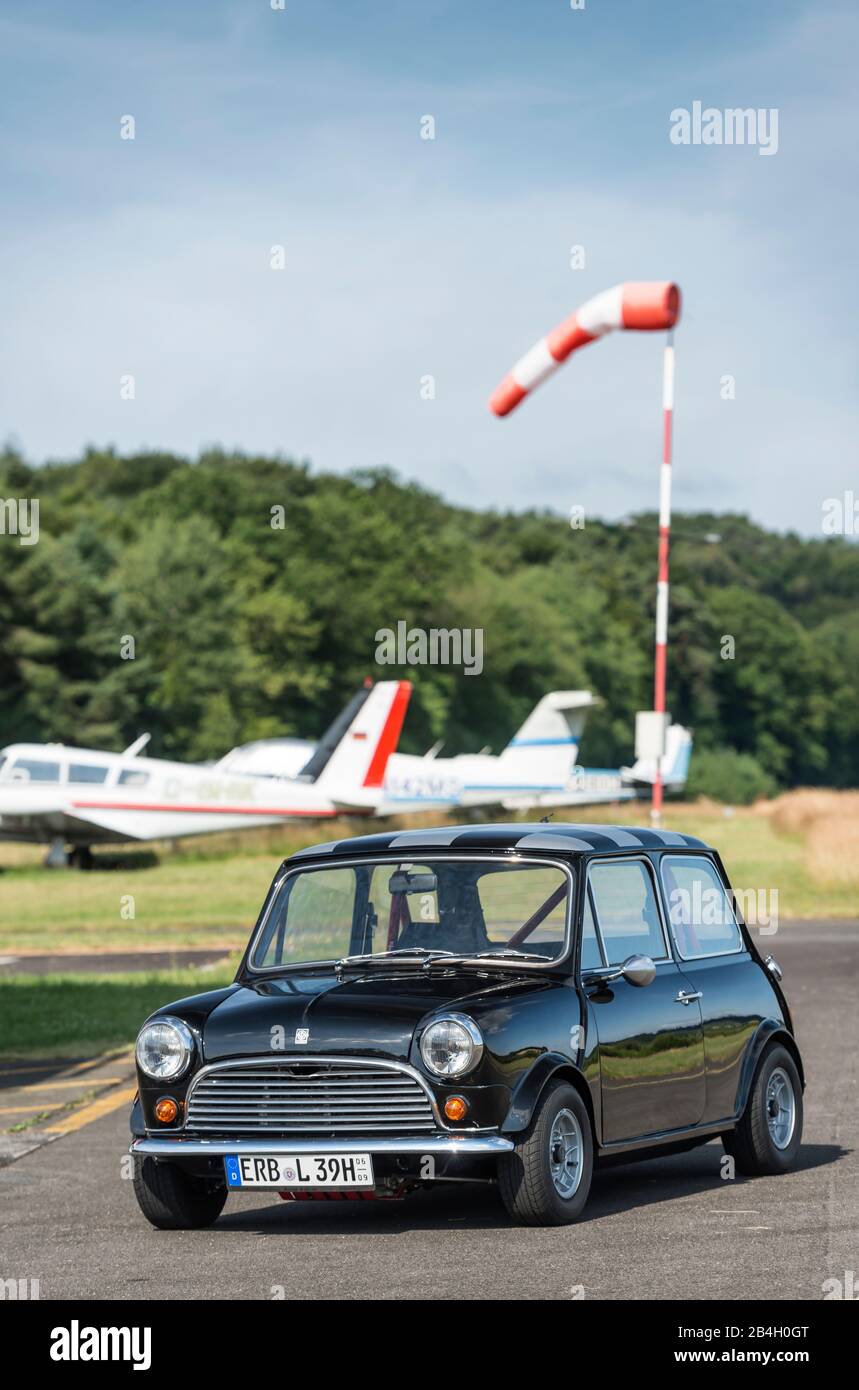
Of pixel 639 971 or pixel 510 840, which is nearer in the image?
pixel 639 971

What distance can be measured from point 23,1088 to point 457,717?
353ft

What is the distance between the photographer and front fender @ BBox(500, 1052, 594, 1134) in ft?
27.9

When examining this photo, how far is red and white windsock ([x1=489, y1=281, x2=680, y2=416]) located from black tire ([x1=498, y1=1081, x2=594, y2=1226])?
712 centimetres

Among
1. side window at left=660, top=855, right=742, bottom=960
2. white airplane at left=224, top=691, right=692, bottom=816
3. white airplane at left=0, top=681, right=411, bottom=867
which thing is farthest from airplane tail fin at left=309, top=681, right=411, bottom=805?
side window at left=660, top=855, right=742, bottom=960

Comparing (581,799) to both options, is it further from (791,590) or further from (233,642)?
(791,590)

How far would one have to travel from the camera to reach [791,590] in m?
190

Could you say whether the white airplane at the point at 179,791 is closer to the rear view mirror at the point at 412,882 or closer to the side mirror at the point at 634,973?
the rear view mirror at the point at 412,882

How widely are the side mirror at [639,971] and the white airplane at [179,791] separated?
43.4m

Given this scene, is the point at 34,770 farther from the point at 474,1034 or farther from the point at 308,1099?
the point at 474,1034

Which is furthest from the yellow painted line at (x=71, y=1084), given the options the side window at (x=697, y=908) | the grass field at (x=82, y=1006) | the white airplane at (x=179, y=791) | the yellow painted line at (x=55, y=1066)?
the white airplane at (x=179, y=791)

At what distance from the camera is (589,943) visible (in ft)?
31.6

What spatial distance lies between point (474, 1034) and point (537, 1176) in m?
0.61

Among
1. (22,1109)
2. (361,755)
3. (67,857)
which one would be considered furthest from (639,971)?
(67,857)

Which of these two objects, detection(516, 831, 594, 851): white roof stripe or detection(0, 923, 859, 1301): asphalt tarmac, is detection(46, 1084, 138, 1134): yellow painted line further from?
detection(516, 831, 594, 851): white roof stripe
